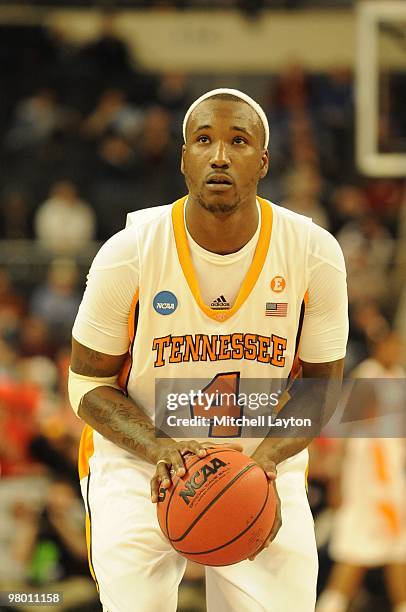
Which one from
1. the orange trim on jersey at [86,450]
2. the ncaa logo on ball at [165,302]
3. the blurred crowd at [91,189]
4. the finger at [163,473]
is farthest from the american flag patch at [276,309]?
the blurred crowd at [91,189]

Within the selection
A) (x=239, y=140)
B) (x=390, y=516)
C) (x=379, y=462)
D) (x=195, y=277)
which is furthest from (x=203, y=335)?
(x=390, y=516)

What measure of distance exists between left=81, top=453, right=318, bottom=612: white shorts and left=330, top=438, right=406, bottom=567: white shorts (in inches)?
143

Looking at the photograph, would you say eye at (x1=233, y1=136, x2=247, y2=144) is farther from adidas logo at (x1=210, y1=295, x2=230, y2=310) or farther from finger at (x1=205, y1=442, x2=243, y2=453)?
finger at (x1=205, y1=442, x2=243, y2=453)

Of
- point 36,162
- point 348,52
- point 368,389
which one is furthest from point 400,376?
point 348,52

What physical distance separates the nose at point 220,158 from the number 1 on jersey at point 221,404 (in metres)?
0.74

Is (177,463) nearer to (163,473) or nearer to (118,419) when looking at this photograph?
(163,473)

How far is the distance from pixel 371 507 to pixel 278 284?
396 centimetres

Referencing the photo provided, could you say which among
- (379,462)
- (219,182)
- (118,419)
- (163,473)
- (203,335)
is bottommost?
(379,462)

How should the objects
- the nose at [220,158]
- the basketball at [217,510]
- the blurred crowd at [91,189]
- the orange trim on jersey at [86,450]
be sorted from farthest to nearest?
the blurred crowd at [91,189] < the orange trim on jersey at [86,450] < the nose at [220,158] < the basketball at [217,510]

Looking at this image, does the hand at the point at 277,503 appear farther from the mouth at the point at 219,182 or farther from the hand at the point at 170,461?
the mouth at the point at 219,182

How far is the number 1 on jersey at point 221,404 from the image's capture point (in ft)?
12.5

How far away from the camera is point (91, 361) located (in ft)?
12.4

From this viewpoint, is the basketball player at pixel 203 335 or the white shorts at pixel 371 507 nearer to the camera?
the basketball player at pixel 203 335

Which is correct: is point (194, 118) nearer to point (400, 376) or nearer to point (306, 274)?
point (306, 274)
